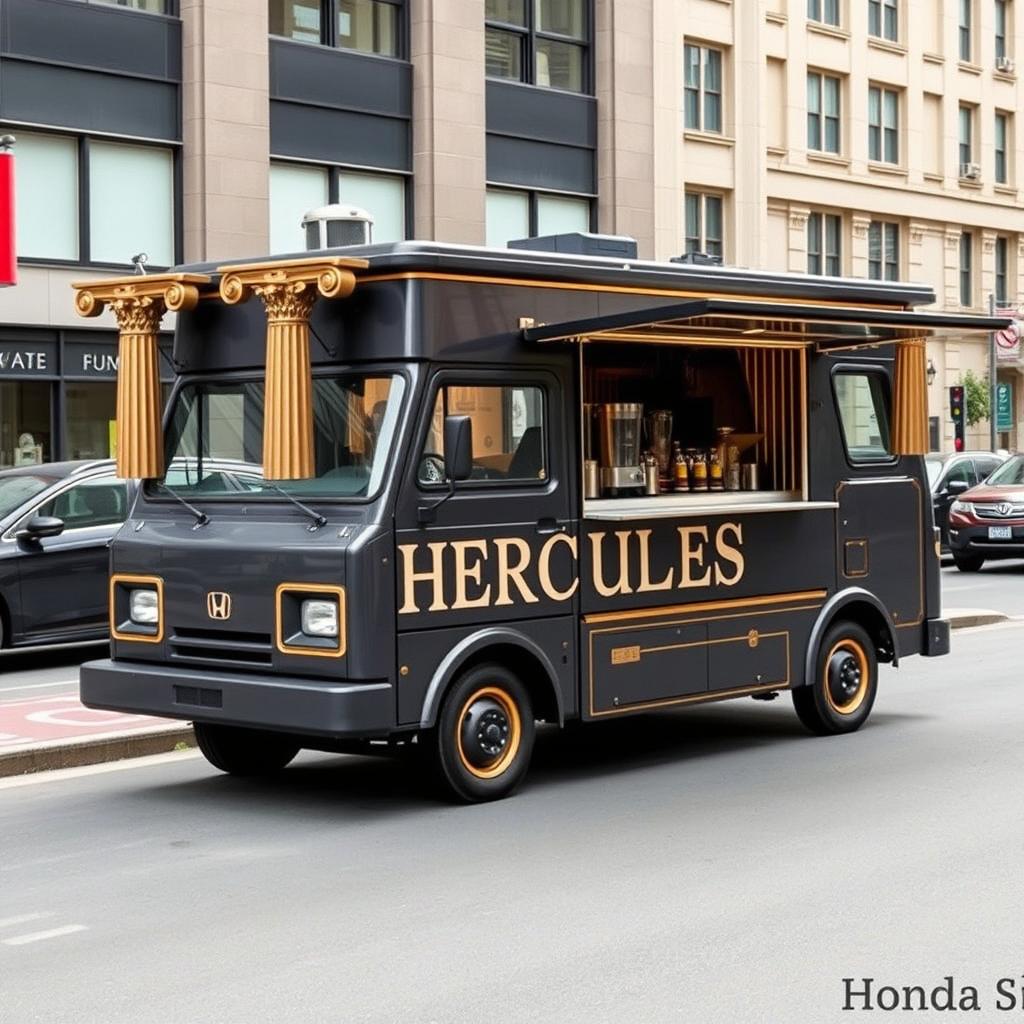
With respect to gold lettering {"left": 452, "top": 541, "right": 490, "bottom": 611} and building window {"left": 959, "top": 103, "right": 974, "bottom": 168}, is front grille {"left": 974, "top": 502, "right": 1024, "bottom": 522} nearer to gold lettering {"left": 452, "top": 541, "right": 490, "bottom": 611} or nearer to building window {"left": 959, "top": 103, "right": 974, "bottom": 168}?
gold lettering {"left": 452, "top": 541, "right": 490, "bottom": 611}

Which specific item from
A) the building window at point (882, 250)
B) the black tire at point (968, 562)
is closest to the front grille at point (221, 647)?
the black tire at point (968, 562)

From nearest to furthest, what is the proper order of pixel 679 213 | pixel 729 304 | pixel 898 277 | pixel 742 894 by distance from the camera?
pixel 742 894, pixel 729 304, pixel 679 213, pixel 898 277

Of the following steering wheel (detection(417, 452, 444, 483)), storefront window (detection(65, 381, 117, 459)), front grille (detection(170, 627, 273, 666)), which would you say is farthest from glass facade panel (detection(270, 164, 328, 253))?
steering wheel (detection(417, 452, 444, 483))

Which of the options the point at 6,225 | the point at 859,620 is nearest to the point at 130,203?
the point at 6,225

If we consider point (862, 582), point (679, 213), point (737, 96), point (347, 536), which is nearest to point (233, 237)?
point (679, 213)

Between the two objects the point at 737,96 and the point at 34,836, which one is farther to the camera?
the point at 737,96

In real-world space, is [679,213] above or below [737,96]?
below

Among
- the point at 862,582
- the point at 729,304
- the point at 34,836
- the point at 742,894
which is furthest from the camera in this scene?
the point at 862,582

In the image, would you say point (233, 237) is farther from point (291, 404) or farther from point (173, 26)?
point (291, 404)

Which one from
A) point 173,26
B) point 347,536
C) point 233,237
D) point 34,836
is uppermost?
point 173,26

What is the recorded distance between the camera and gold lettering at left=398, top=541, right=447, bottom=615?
29.6 ft

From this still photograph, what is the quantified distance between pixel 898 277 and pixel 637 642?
4012 cm

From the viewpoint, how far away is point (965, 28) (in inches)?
2005

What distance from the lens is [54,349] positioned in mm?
27312
